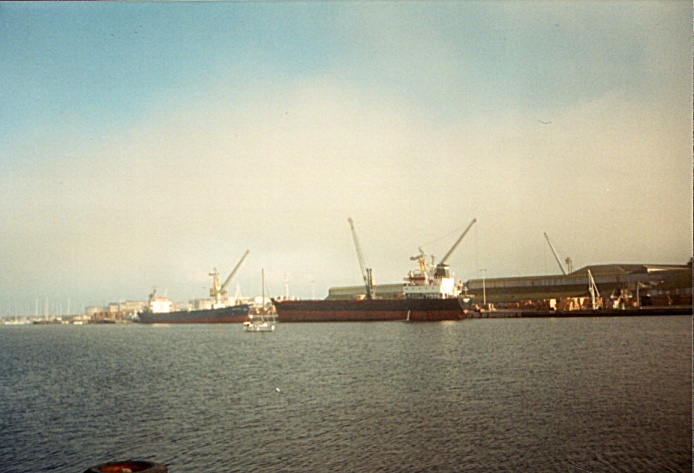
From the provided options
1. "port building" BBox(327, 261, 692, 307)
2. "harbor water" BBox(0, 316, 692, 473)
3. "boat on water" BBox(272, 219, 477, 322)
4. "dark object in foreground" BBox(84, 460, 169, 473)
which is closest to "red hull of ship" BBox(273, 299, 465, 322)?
"boat on water" BBox(272, 219, 477, 322)

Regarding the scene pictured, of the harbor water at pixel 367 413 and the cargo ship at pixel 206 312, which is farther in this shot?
the cargo ship at pixel 206 312

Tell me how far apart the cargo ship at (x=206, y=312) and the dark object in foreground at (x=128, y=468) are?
95.8m

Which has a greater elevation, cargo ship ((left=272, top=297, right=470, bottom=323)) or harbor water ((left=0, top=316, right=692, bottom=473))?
cargo ship ((left=272, top=297, right=470, bottom=323))

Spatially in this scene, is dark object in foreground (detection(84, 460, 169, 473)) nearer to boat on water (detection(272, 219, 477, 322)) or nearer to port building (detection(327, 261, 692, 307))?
boat on water (detection(272, 219, 477, 322))

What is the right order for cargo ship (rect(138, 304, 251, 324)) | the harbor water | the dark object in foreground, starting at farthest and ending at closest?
cargo ship (rect(138, 304, 251, 324)), the harbor water, the dark object in foreground

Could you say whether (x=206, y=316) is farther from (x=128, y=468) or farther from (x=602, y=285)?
(x=128, y=468)

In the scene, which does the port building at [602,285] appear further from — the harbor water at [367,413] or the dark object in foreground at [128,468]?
the dark object in foreground at [128,468]

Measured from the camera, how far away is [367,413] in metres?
19.6

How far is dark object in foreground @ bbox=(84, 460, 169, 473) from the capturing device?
920 centimetres

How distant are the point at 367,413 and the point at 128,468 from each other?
434 inches

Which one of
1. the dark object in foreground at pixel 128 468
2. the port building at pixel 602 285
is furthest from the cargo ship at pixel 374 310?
the dark object in foreground at pixel 128 468

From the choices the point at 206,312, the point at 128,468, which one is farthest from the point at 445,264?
the point at 128,468

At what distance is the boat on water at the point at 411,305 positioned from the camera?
263 feet

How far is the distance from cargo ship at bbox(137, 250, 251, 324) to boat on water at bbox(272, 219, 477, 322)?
17.7 metres
